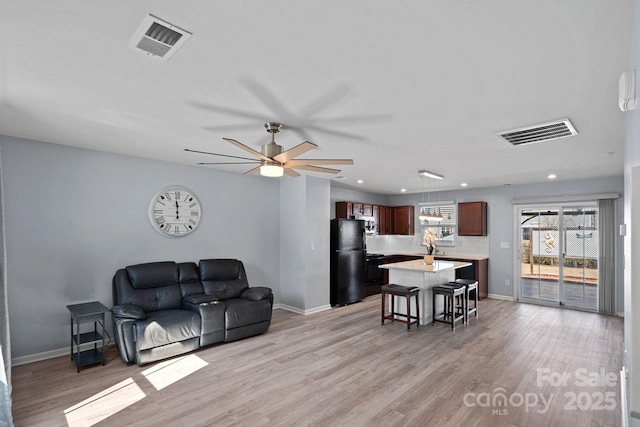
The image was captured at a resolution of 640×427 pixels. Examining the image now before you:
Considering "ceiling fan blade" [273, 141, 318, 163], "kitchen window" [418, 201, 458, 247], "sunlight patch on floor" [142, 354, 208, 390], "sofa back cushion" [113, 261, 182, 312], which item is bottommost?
"sunlight patch on floor" [142, 354, 208, 390]

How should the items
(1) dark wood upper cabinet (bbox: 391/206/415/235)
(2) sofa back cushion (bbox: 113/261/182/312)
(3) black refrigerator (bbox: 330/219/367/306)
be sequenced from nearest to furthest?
(2) sofa back cushion (bbox: 113/261/182/312)
(3) black refrigerator (bbox: 330/219/367/306)
(1) dark wood upper cabinet (bbox: 391/206/415/235)

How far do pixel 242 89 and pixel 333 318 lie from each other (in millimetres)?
4209

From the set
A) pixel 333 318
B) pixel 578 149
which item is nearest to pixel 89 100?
pixel 333 318

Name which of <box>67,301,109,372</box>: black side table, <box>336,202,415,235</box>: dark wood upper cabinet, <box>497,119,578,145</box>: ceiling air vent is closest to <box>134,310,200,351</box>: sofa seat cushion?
<box>67,301,109,372</box>: black side table

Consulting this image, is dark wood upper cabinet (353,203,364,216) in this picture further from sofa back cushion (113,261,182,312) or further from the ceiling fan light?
the ceiling fan light

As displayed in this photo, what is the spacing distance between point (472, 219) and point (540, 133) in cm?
444

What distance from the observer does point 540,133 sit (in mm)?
3367

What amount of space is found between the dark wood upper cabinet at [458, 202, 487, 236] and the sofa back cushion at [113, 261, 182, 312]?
6188 millimetres

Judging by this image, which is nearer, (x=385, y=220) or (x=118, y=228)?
(x=118, y=228)

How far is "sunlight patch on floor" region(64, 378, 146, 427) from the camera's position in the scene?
2.66 metres

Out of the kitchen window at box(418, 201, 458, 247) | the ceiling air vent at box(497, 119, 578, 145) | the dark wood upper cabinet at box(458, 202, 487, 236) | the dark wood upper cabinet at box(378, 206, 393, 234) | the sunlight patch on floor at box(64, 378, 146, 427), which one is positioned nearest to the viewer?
the sunlight patch on floor at box(64, 378, 146, 427)

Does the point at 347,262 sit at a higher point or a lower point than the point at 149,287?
higher

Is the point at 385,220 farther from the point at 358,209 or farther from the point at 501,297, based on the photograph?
the point at 501,297

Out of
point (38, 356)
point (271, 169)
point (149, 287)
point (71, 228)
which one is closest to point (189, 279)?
point (149, 287)
